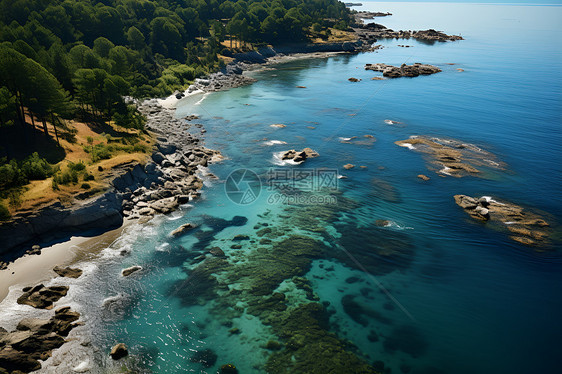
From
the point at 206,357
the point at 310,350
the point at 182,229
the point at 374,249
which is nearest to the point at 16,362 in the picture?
the point at 206,357

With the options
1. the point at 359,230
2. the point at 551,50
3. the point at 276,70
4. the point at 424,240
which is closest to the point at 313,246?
the point at 359,230

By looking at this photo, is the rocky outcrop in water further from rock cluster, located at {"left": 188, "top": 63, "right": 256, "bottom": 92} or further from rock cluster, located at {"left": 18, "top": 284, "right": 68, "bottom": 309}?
→ rock cluster, located at {"left": 188, "top": 63, "right": 256, "bottom": 92}

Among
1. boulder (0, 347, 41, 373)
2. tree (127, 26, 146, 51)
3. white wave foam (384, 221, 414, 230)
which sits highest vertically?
tree (127, 26, 146, 51)

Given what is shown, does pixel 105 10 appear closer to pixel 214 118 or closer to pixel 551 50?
pixel 214 118

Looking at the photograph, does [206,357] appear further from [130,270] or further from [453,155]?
[453,155]

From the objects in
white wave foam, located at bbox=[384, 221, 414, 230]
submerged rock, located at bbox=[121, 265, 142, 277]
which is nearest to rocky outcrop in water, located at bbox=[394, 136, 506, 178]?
white wave foam, located at bbox=[384, 221, 414, 230]

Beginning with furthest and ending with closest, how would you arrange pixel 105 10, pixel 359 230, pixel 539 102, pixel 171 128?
1. pixel 105 10
2. pixel 539 102
3. pixel 171 128
4. pixel 359 230
